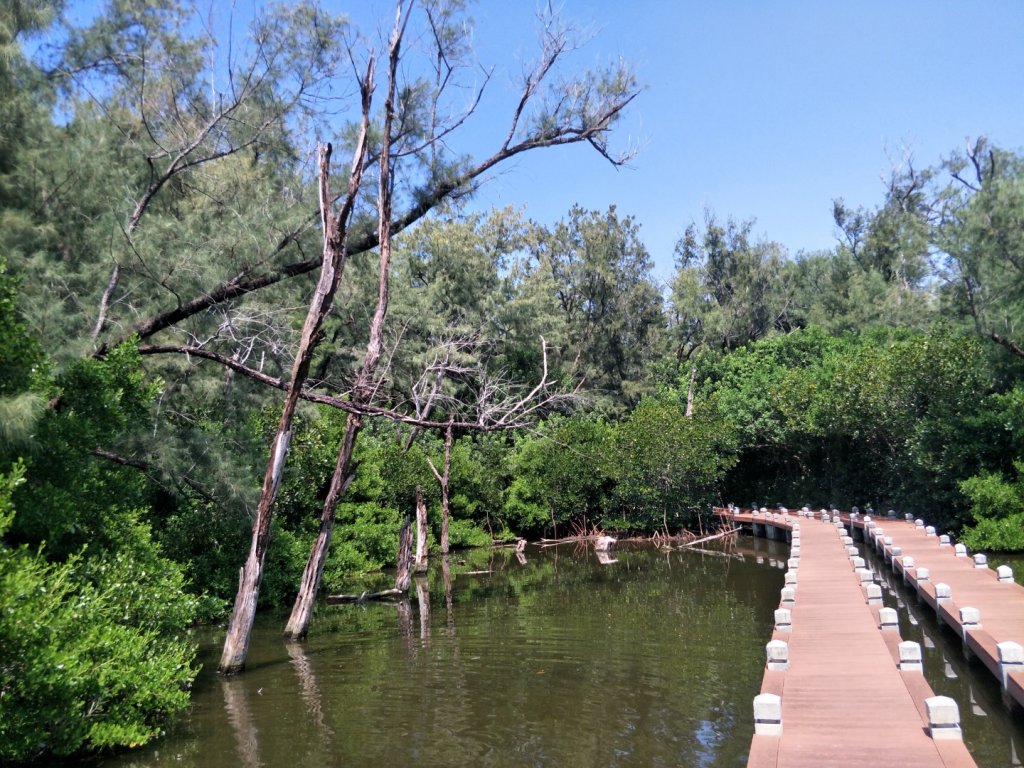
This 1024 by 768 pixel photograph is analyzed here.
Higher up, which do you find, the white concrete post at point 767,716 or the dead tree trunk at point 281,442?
the dead tree trunk at point 281,442

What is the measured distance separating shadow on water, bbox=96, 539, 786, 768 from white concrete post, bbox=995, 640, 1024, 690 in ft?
8.72

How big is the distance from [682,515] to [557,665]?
18566 millimetres

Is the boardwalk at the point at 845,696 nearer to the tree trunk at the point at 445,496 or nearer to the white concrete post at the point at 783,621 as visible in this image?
the white concrete post at the point at 783,621

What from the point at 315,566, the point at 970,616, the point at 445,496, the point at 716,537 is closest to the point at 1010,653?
the point at 970,616

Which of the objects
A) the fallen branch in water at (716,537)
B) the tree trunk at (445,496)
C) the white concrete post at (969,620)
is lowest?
the white concrete post at (969,620)

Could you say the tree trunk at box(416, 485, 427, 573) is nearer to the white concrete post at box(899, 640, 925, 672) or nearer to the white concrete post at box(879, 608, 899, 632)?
the white concrete post at box(879, 608, 899, 632)

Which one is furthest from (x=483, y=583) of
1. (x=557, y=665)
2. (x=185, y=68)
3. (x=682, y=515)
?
(x=185, y=68)

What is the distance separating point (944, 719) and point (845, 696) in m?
1.47

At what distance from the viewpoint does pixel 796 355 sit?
1326 inches

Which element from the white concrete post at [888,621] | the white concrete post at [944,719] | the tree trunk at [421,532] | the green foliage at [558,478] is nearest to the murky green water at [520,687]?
the white concrete post at [888,621]

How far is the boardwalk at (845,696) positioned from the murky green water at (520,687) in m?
0.71

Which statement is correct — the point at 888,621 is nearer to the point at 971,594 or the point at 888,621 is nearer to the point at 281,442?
the point at 971,594

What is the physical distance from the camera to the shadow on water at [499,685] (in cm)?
817

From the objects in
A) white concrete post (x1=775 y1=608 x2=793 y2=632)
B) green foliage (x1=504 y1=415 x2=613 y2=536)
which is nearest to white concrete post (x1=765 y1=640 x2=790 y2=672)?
white concrete post (x1=775 y1=608 x2=793 y2=632)
